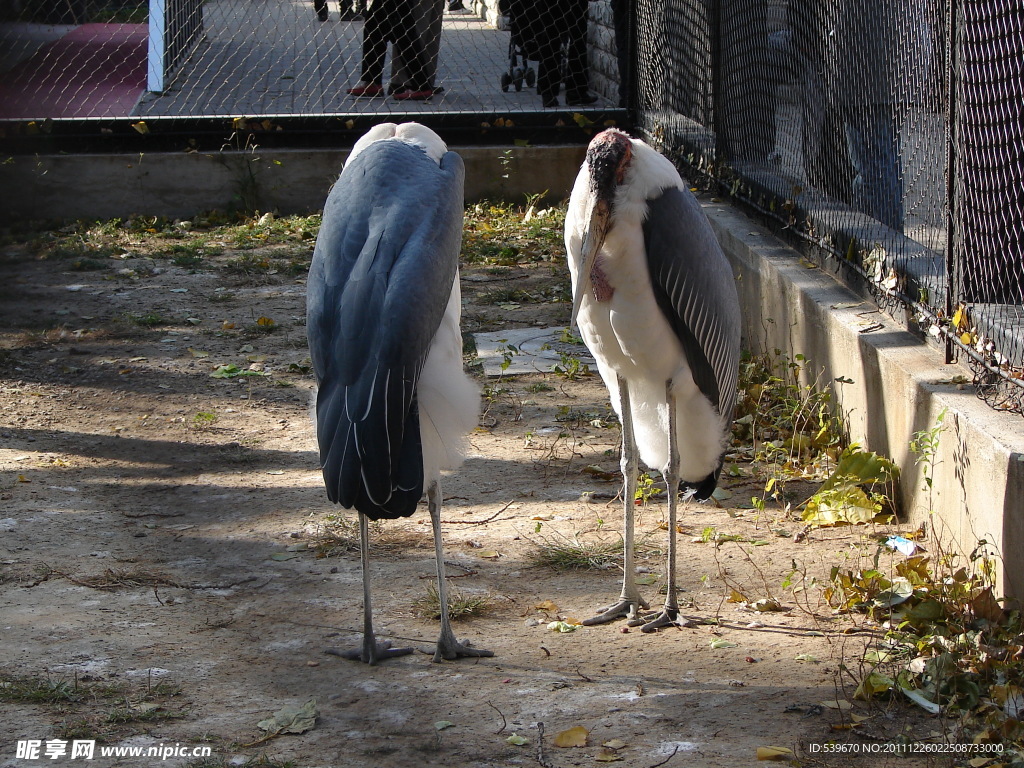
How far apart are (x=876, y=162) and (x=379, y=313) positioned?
112 inches

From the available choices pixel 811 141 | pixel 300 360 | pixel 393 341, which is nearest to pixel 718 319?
pixel 393 341

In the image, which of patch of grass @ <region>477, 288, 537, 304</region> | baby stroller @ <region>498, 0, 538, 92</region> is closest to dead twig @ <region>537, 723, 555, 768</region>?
patch of grass @ <region>477, 288, 537, 304</region>

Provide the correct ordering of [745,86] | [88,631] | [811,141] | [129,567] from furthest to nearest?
1. [745,86]
2. [811,141]
3. [129,567]
4. [88,631]

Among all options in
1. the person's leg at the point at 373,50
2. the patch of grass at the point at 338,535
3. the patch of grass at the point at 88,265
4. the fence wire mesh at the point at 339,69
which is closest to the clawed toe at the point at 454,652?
the patch of grass at the point at 338,535

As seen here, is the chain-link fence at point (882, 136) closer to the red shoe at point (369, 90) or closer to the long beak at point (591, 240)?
the long beak at point (591, 240)

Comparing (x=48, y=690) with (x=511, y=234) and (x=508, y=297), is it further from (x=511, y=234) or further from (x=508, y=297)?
(x=511, y=234)

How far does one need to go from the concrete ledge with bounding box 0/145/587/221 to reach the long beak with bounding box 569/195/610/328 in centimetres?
541

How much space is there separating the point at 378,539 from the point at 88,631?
1.05 m

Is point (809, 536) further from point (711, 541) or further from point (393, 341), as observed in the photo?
point (393, 341)

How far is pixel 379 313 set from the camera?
288 cm

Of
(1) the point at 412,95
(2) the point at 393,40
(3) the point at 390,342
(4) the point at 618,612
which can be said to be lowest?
(4) the point at 618,612

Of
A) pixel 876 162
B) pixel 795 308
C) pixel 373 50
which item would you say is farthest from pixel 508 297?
pixel 373 50

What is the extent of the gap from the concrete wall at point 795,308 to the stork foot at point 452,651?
1424mm

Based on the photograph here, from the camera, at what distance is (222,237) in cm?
804
